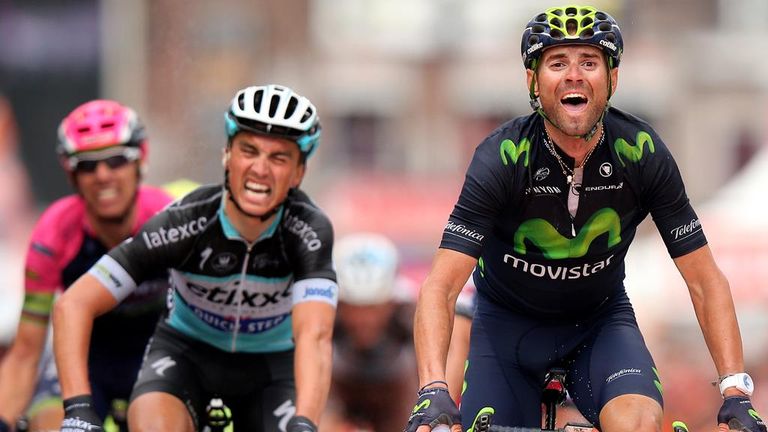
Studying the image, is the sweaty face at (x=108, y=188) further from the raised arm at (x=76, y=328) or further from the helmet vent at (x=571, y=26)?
the helmet vent at (x=571, y=26)

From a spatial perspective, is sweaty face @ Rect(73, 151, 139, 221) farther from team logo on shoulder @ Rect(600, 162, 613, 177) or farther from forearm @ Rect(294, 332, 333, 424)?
team logo on shoulder @ Rect(600, 162, 613, 177)

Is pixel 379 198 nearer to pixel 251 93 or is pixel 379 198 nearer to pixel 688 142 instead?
pixel 688 142

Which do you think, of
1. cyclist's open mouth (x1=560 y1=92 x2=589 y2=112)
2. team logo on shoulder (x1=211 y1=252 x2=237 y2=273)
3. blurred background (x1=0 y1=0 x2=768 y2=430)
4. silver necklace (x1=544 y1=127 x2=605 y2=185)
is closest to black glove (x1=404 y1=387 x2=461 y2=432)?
silver necklace (x1=544 y1=127 x2=605 y2=185)

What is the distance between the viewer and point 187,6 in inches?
1805

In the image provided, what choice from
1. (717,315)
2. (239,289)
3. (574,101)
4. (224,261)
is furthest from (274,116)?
(717,315)

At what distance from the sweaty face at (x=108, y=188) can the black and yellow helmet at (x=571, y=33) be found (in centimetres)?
351

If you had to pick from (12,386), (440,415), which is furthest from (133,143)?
(440,415)

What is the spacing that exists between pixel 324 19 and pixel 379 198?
34.2ft

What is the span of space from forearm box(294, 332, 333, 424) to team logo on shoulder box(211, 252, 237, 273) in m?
0.71

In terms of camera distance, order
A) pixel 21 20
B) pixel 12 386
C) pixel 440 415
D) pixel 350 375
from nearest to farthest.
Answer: pixel 440 415
pixel 12 386
pixel 350 375
pixel 21 20

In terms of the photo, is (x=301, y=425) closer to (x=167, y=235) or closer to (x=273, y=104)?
(x=167, y=235)

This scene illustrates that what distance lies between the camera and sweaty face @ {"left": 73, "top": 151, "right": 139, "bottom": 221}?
9.59 metres

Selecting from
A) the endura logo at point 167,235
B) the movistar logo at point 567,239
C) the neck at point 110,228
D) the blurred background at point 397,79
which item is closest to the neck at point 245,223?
the endura logo at point 167,235

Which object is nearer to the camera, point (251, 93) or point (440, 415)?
point (440, 415)
